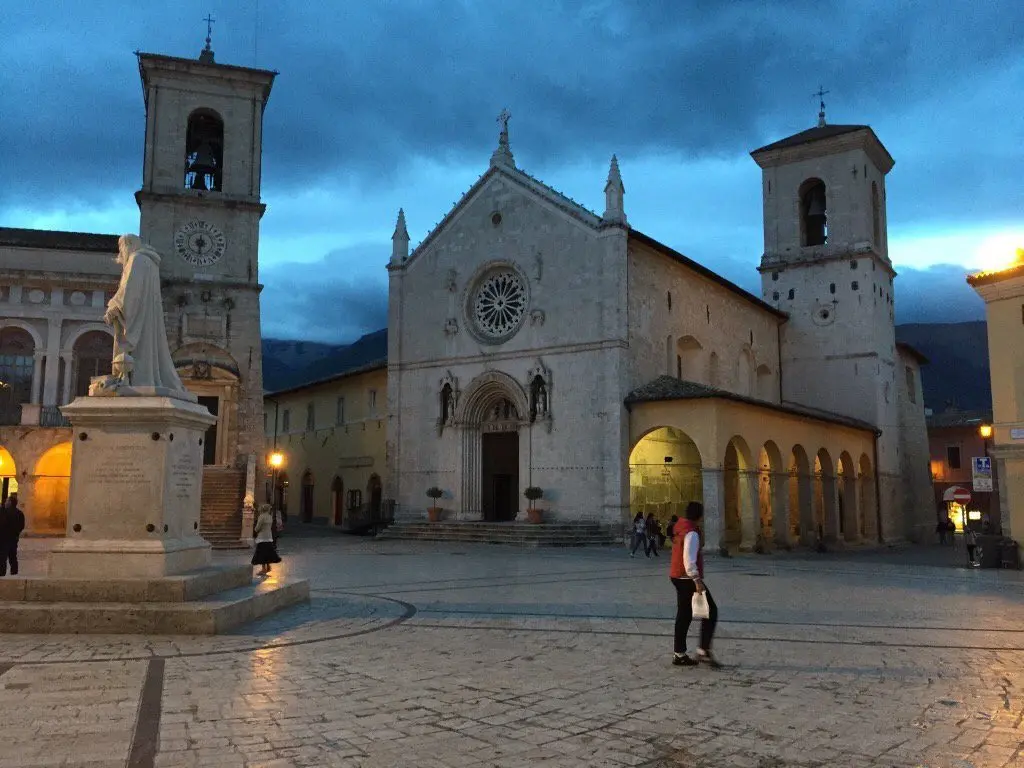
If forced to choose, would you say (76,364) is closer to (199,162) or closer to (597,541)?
(199,162)

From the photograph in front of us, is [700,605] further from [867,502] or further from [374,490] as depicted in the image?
[867,502]

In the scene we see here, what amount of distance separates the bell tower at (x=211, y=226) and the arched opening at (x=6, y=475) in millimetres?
6634

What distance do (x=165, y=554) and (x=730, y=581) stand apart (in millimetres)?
11504

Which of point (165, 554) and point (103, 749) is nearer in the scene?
point (103, 749)

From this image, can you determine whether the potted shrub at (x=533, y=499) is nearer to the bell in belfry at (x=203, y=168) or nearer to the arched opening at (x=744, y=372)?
the arched opening at (x=744, y=372)

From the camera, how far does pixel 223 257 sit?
113ft

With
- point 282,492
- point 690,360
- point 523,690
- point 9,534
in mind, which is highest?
point 690,360

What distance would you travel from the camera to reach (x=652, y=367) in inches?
1271

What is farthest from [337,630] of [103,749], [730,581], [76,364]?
[76,364]

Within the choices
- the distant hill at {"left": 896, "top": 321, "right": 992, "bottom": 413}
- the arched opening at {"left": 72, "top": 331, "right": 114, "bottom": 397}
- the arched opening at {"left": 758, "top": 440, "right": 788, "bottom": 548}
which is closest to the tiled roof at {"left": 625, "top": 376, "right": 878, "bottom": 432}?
the arched opening at {"left": 758, "top": 440, "right": 788, "bottom": 548}

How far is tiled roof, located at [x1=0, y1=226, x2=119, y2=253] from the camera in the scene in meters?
32.8

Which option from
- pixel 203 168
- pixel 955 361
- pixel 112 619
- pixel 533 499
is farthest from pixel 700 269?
pixel 955 361

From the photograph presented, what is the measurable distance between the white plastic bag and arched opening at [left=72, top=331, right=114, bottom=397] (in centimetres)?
2917

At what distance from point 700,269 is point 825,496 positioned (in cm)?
1076
